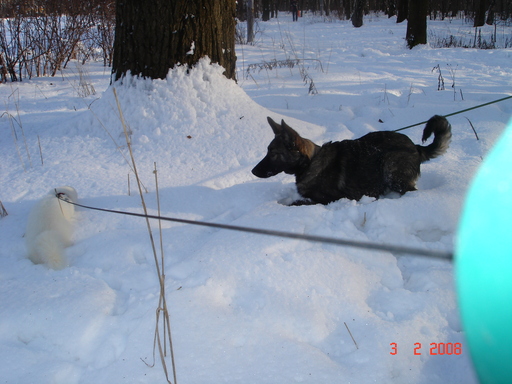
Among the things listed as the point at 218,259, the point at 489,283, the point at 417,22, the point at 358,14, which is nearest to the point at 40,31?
the point at 218,259

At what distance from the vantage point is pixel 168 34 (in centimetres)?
413

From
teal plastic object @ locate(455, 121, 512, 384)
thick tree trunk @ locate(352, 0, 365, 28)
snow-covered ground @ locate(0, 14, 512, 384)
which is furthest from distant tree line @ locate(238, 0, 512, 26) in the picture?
teal plastic object @ locate(455, 121, 512, 384)

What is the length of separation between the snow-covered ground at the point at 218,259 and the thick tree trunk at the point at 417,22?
7.69 m

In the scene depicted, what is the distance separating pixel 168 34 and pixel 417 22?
10729 millimetres

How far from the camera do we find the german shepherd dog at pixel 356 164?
11.4 ft

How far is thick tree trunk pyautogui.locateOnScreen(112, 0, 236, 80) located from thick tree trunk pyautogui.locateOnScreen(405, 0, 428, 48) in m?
9.78

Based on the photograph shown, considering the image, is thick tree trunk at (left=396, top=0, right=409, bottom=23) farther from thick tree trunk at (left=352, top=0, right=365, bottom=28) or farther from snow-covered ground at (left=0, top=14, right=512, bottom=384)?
snow-covered ground at (left=0, top=14, right=512, bottom=384)

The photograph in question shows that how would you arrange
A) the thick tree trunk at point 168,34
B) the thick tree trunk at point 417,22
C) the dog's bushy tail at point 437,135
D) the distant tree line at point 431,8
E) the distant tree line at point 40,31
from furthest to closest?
1. the distant tree line at point 431,8
2. the thick tree trunk at point 417,22
3. the distant tree line at point 40,31
4. the thick tree trunk at point 168,34
5. the dog's bushy tail at point 437,135

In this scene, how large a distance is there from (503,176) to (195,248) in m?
2.17

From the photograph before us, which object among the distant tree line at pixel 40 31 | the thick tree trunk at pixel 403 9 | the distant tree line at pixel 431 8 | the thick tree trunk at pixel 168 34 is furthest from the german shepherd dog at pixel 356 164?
the thick tree trunk at pixel 403 9

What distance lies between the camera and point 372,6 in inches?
1774

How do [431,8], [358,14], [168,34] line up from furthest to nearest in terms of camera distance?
[431,8], [358,14], [168,34]

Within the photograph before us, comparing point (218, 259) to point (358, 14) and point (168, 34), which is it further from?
point (358, 14)

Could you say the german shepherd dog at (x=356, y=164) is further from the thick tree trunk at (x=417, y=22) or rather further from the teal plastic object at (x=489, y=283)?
the thick tree trunk at (x=417, y=22)
